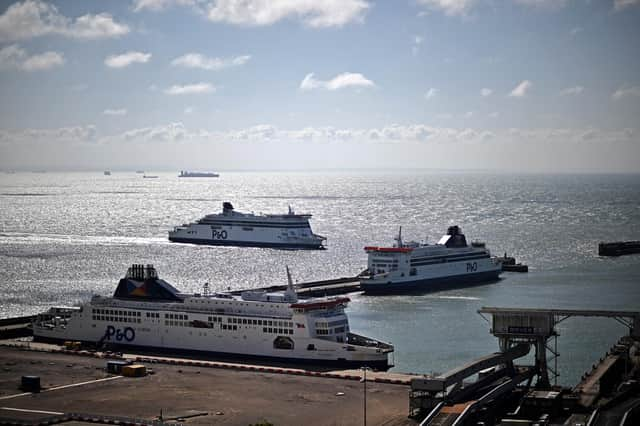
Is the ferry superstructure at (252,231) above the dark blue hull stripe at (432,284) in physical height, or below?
above

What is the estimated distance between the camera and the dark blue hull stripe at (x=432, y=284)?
86.5 meters

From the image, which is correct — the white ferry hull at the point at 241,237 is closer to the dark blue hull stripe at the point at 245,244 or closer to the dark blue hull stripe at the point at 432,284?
the dark blue hull stripe at the point at 245,244

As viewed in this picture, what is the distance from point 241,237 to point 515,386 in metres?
84.7

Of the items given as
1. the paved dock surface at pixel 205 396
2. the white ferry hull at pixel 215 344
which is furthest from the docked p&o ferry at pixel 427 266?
the paved dock surface at pixel 205 396

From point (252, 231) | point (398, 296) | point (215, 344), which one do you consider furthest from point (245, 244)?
point (215, 344)

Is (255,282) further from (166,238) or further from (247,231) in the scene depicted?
(166,238)

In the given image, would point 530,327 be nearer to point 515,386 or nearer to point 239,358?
point 515,386

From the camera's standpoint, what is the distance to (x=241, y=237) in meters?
129

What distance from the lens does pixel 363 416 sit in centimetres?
4153

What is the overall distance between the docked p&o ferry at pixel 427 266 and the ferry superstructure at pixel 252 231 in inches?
1203

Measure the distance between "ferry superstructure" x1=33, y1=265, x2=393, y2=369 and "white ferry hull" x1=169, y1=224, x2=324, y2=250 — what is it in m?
65.7

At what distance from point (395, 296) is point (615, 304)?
18116 millimetres

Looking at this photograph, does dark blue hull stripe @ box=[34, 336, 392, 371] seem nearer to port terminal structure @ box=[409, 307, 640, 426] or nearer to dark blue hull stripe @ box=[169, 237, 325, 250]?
→ port terminal structure @ box=[409, 307, 640, 426]

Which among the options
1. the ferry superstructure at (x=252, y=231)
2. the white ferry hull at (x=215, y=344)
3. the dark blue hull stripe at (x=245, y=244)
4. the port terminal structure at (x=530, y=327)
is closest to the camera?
the port terminal structure at (x=530, y=327)
